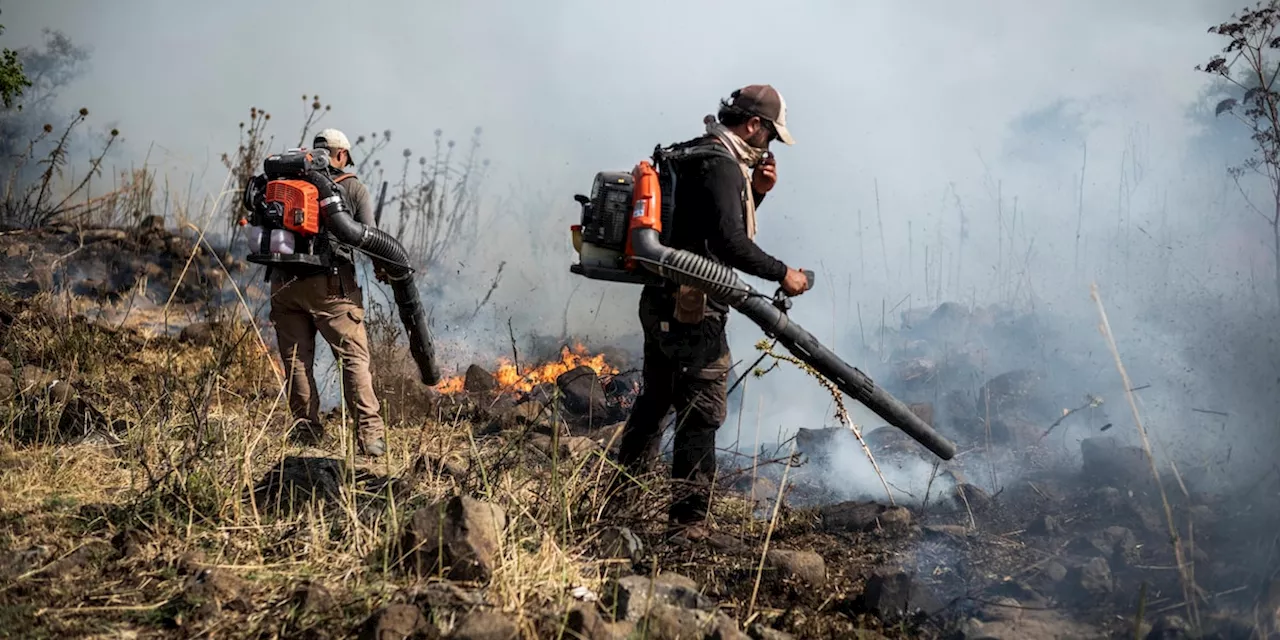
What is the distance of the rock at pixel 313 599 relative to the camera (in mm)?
2541

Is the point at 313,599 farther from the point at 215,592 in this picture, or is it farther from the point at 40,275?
the point at 40,275

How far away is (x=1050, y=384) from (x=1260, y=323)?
4.90 ft

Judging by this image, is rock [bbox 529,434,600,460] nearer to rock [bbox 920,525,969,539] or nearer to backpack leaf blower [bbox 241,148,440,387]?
backpack leaf blower [bbox 241,148,440,387]

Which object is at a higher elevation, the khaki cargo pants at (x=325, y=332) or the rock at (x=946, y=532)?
the khaki cargo pants at (x=325, y=332)

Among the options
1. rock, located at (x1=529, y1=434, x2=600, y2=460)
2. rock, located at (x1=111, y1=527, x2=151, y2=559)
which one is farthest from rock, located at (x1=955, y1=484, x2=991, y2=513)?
rock, located at (x1=111, y1=527, x2=151, y2=559)

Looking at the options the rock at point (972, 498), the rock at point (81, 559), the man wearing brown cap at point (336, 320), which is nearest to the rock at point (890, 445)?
the rock at point (972, 498)

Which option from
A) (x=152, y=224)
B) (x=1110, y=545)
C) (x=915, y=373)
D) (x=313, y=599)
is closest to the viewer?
(x=313, y=599)

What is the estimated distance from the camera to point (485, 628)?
2361 millimetres

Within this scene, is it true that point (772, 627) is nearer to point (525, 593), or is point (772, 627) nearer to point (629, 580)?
point (629, 580)

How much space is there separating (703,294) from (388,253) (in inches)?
76.7

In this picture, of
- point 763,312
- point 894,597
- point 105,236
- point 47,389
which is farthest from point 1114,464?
point 105,236

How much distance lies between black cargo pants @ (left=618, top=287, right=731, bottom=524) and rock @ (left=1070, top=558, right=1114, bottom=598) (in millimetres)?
1462

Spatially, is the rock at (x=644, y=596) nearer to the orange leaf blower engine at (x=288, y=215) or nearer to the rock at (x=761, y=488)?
the rock at (x=761, y=488)

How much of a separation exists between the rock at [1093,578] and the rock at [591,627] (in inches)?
78.2
